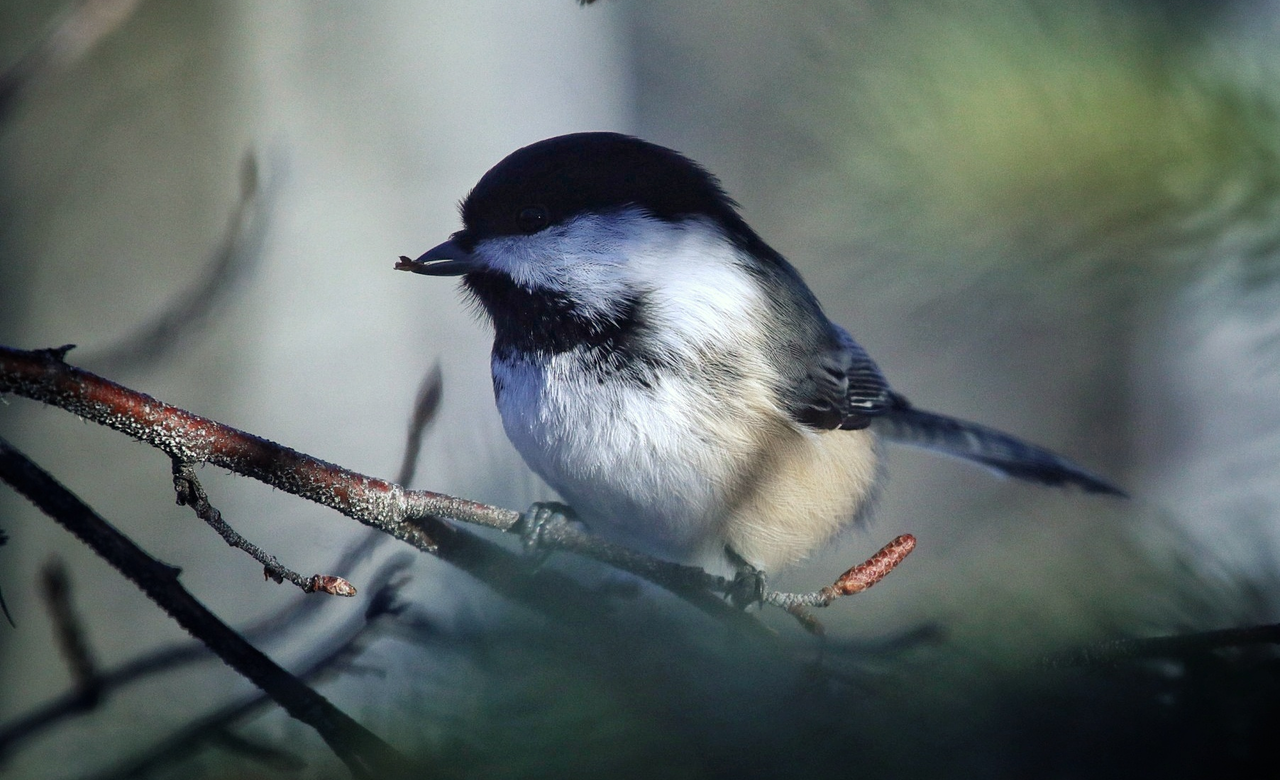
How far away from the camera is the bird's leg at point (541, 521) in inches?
20.5

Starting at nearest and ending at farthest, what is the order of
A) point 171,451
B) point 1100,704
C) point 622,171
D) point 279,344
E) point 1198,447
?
point 1100,704 → point 171,451 → point 622,171 → point 1198,447 → point 279,344

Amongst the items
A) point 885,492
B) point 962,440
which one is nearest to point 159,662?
point 885,492

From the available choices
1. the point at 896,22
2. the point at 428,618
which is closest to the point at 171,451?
the point at 428,618

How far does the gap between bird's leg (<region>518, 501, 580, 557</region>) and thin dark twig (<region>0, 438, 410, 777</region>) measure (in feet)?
0.60

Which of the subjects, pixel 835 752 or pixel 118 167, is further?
pixel 118 167

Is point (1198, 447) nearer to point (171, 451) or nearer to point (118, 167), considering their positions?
point (171, 451)

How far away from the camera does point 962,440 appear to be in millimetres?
1072

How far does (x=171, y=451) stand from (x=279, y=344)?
5.10 ft

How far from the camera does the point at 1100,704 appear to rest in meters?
0.28

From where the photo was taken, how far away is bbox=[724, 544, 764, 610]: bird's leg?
68 centimetres

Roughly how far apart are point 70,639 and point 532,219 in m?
0.41

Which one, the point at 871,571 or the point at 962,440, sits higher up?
the point at 962,440

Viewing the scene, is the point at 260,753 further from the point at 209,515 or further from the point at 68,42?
the point at 68,42

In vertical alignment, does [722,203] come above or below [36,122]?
above
